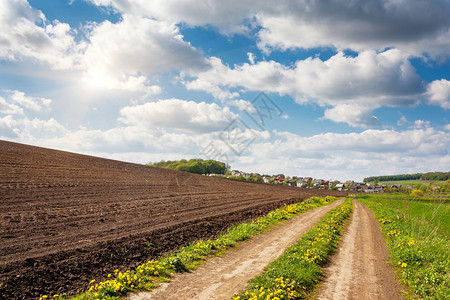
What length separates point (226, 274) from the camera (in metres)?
8.29

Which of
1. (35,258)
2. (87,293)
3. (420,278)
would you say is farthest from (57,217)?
(420,278)

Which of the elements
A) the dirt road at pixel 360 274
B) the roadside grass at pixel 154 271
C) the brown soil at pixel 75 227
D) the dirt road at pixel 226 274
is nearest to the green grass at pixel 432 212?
the dirt road at pixel 360 274

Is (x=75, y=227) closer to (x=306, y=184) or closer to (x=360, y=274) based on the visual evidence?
(x=360, y=274)

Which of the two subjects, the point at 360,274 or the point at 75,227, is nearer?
the point at 360,274

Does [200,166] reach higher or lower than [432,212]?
higher

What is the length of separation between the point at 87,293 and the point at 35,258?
3155 mm

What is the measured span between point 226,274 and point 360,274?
4.33 meters

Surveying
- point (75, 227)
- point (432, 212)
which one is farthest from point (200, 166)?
point (75, 227)

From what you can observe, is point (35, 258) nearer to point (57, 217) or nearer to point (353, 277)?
point (57, 217)

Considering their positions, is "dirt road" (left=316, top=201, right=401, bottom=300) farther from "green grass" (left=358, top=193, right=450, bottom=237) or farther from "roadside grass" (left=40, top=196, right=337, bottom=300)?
"roadside grass" (left=40, top=196, right=337, bottom=300)

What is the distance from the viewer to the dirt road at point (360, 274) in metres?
7.38

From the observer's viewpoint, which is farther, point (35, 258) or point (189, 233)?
point (189, 233)

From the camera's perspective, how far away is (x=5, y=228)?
36.2 ft

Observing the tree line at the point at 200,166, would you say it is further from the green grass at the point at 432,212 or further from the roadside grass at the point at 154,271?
the roadside grass at the point at 154,271
